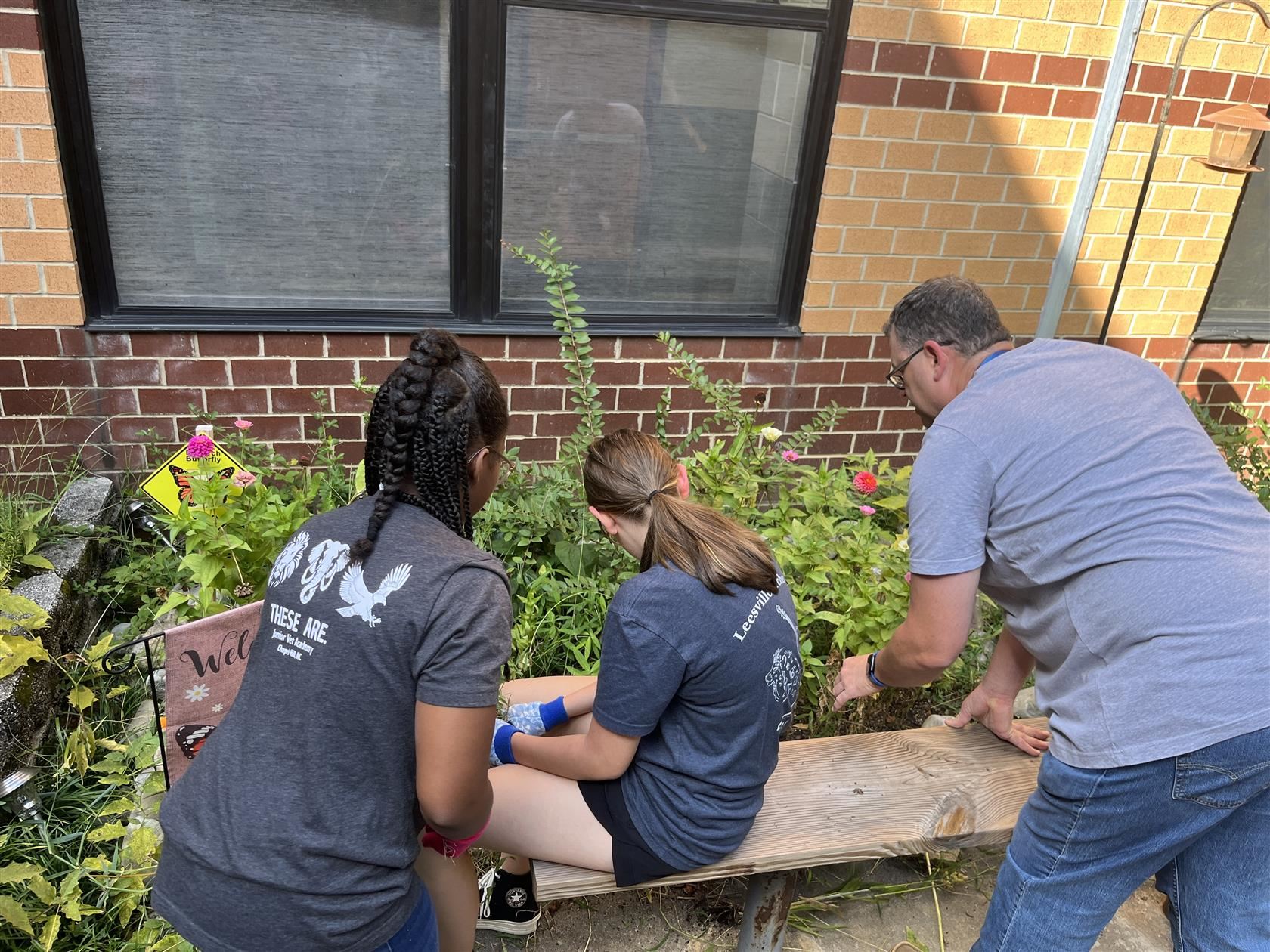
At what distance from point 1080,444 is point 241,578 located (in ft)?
6.95

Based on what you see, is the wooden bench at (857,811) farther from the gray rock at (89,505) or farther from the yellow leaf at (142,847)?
the gray rock at (89,505)

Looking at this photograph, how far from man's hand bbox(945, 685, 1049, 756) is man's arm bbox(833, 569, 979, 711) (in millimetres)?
493

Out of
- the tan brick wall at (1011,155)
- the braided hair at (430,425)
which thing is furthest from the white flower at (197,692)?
the tan brick wall at (1011,155)

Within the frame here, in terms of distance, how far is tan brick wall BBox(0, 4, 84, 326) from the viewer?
3123mm

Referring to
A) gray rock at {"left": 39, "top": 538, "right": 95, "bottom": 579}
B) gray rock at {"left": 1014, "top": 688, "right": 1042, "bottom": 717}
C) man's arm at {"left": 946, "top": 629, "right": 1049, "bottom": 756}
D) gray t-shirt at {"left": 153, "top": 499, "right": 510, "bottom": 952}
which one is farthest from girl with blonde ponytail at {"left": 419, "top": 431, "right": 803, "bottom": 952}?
gray rock at {"left": 39, "top": 538, "right": 95, "bottom": 579}

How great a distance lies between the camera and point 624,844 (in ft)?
6.80

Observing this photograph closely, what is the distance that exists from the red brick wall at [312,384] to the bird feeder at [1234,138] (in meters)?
1.45

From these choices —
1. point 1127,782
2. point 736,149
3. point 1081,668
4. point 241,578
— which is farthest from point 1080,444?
point 736,149

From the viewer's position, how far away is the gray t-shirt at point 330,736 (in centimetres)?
148

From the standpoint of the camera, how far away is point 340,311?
150 inches

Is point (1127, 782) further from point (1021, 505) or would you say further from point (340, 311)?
point (340, 311)

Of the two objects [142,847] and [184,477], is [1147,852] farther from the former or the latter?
[184,477]

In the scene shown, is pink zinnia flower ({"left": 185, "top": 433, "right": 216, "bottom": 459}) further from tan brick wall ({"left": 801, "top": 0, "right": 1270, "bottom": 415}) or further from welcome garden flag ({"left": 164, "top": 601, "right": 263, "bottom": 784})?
tan brick wall ({"left": 801, "top": 0, "right": 1270, "bottom": 415})

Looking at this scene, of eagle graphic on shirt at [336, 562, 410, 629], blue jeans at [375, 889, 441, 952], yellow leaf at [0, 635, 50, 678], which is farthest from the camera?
yellow leaf at [0, 635, 50, 678]
